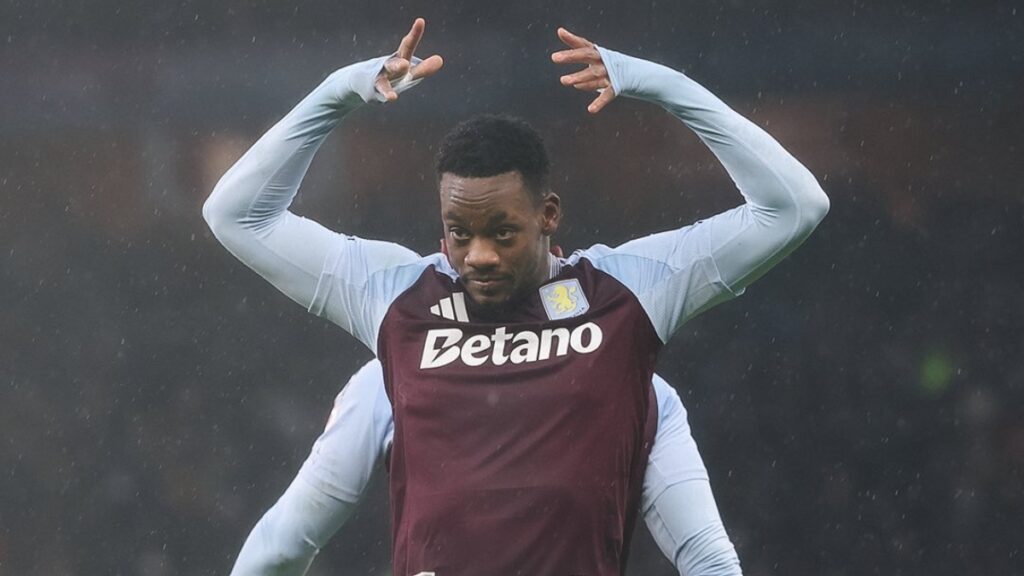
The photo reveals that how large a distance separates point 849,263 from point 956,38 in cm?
75

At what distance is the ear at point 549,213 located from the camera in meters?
3.16

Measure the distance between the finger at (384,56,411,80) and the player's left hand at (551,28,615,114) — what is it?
0.27 meters

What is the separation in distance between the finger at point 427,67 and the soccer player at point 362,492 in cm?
78

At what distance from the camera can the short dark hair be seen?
3.08 m

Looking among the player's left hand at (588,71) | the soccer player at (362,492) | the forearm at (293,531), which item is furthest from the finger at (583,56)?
the forearm at (293,531)

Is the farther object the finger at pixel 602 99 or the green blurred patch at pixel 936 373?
the green blurred patch at pixel 936 373

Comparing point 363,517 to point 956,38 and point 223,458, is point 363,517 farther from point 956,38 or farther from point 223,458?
point 956,38

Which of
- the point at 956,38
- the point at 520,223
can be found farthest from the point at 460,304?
the point at 956,38

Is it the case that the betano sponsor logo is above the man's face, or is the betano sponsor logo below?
below

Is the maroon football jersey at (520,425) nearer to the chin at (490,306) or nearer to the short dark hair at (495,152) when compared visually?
the chin at (490,306)

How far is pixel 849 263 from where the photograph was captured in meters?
5.14

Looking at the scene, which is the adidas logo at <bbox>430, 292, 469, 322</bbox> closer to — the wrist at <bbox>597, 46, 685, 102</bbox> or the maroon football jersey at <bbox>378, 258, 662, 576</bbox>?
the maroon football jersey at <bbox>378, 258, 662, 576</bbox>

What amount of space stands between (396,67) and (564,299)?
52 centimetres

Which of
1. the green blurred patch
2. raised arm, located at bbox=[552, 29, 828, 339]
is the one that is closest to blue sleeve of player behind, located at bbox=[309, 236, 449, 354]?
raised arm, located at bbox=[552, 29, 828, 339]
